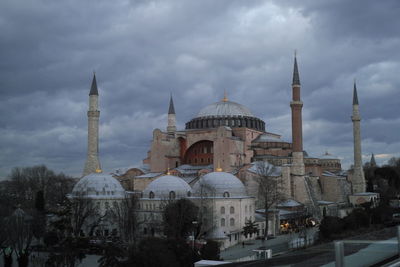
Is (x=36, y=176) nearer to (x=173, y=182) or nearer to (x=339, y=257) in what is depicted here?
(x=173, y=182)

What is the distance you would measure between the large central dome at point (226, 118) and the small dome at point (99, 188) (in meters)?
13.1

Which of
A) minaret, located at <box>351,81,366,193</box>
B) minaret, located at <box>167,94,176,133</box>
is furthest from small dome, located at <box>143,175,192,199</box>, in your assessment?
minaret, located at <box>351,81,366,193</box>

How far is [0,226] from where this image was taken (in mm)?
19078

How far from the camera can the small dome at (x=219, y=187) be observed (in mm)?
26359

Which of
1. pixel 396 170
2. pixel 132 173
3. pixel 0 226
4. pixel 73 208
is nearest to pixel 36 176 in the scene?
pixel 132 173

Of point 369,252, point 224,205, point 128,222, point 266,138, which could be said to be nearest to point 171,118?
point 266,138

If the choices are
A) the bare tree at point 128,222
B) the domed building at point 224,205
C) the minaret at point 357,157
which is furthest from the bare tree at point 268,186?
the minaret at point 357,157

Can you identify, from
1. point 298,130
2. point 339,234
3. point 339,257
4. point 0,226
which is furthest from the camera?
point 298,130

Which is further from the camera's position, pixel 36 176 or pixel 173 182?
pixel 36 176

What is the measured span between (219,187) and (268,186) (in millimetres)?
4112

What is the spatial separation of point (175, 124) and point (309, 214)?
1627 centimetres

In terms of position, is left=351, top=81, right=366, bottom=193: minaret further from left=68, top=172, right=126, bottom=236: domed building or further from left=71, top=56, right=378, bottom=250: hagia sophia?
left=68, top=172, right=126, bottom=236: domed building

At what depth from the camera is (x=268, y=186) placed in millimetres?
29297

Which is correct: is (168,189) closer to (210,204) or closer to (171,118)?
(210,204)
